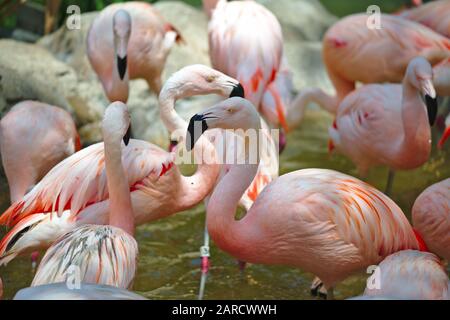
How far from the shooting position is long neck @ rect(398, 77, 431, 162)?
4.84 meters

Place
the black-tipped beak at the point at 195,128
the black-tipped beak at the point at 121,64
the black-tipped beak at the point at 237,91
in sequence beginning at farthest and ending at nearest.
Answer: the black-tipped beak at the point at 121,64 < the black-tipped beak at the point at 237,91 < the black-tipped beak at the point at 195,128

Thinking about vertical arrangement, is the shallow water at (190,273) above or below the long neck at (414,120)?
below

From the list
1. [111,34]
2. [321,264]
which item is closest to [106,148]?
[321,264]

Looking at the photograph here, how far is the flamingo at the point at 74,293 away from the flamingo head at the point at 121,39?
2.44 m

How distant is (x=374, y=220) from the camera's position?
12.3ft

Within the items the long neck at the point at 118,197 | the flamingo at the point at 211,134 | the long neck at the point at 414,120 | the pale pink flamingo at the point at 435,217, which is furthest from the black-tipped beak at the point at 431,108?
the long neck at the point at 118,197

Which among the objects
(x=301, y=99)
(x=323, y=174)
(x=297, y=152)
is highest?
(x=323, y=174)

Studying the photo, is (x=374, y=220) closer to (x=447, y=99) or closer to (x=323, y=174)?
(x=323, y=174)

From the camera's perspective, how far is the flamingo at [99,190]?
12.9 feet

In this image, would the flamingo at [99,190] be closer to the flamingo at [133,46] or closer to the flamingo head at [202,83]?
the flamingo head at [202,83]

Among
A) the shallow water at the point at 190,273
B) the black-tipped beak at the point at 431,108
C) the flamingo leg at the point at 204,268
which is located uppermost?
the black-tipped beak at the point at 431,108

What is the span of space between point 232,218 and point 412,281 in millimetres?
890
